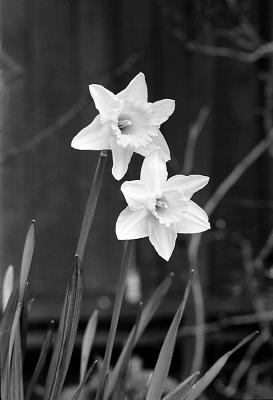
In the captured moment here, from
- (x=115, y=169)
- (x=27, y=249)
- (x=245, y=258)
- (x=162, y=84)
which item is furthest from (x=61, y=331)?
(x=162, y=84)

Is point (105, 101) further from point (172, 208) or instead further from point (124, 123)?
point (172, 208)

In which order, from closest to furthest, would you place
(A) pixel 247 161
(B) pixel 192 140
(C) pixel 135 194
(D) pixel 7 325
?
(C) pixel 135 194 < (D) pixel 7 325 < (B) pixel 192 140 < (A) pixel 247 161

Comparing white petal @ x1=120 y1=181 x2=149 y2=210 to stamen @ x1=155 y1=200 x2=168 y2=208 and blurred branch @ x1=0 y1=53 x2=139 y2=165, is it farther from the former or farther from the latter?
blurred branch @ x1=0 y1=53 x2=139 y2=165

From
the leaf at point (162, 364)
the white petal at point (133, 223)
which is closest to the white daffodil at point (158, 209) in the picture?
the white petal at point (133, 223)

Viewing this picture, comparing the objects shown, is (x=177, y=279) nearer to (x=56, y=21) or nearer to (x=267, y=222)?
(x=267, y=222)

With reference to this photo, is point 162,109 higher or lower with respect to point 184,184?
higher

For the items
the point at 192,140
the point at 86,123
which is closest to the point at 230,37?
the point at 192,140

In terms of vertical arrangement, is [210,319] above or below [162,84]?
below
